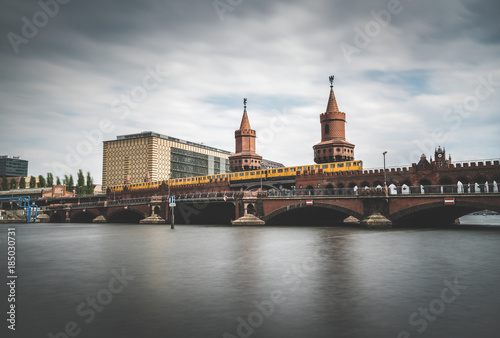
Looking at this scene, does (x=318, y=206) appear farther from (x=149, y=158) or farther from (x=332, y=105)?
(x=149, y=158)

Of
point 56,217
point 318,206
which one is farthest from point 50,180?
point 318,206

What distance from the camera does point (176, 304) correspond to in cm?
1343

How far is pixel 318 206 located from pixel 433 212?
1730 centimetres

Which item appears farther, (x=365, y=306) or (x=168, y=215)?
(x=168, y=215)

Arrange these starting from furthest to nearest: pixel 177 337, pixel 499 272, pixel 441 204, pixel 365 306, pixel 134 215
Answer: pixel 134 215 → pixel 441 204 → pixel 499 272 → pixel 365 306 → pixel 177 337

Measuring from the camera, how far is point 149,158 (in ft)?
507

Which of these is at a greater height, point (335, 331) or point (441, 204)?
point (441, 204)

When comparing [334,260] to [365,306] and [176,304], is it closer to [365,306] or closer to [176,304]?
[365,306]

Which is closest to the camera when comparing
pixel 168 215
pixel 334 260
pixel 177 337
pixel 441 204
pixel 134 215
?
pixel 177 337

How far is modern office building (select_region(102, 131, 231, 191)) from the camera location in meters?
156

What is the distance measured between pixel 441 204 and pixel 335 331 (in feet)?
133

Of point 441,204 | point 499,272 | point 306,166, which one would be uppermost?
point 306,166

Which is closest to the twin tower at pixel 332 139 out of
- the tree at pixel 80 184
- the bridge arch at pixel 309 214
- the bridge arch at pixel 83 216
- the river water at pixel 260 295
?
the bridge arch at pixel 309 214

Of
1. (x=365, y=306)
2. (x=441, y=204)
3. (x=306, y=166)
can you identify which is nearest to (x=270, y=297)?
(x=365, y=306)
